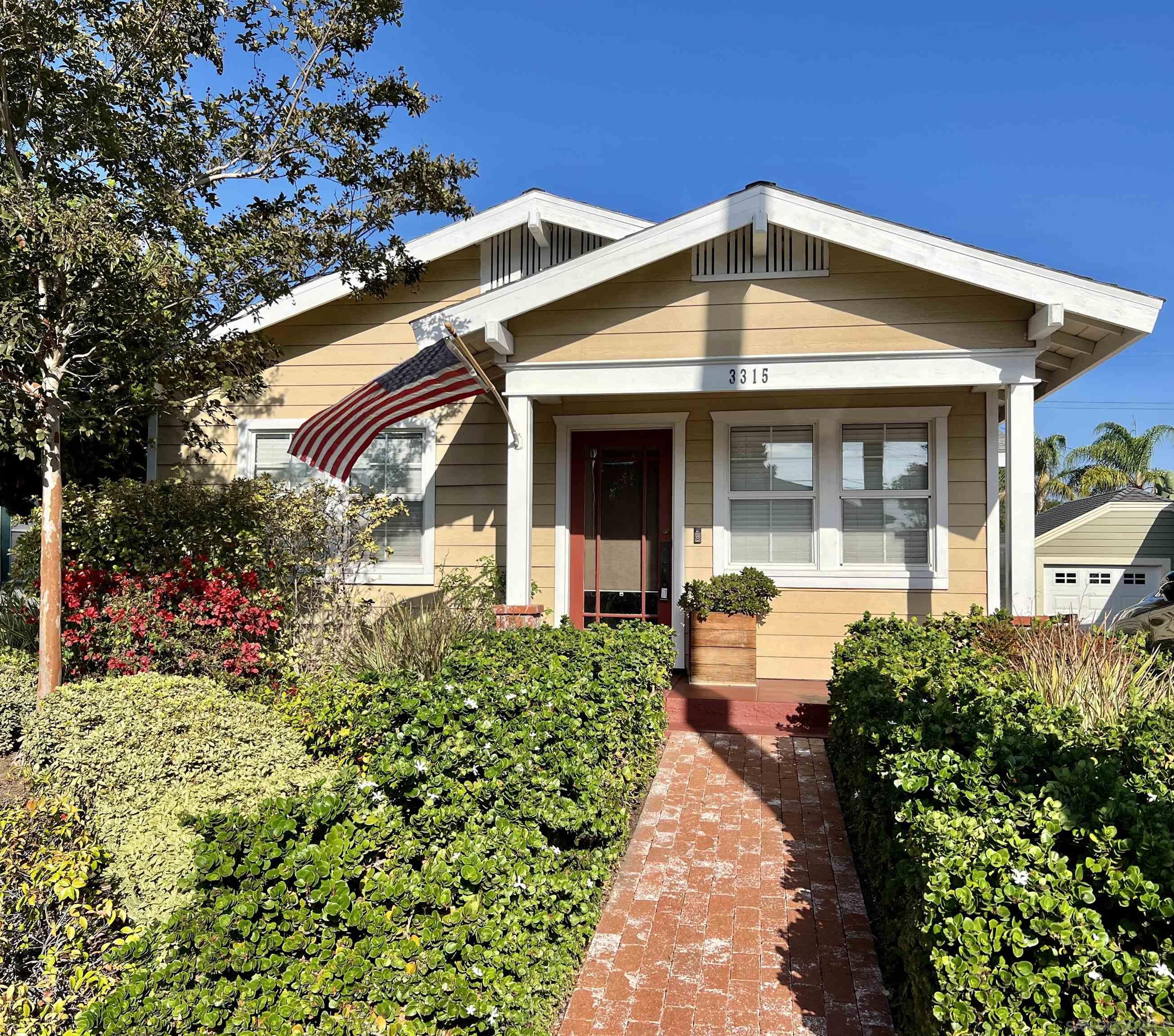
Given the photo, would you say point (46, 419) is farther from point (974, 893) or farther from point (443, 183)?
point (974, 893)

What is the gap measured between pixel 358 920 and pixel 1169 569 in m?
25.4

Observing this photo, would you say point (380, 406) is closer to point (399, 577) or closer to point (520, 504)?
point (520, 504)

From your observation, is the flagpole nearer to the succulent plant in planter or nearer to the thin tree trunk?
the succulent plant in planter

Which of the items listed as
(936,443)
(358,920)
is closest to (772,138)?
(936,443)

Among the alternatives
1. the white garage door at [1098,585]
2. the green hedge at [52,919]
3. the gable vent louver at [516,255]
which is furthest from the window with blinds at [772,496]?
the white garage door at [1098,585]

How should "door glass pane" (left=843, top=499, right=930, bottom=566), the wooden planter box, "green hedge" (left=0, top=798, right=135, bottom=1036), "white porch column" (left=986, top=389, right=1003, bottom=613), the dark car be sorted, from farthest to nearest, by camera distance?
the dark car
"door glass pane" (left=843, top=499, right=930, bottom=566)
"white porch column" (left=986, top=389, right=1003, bottom=613)
the wooden planter box
"green hedge" (left=0, top=798, right=135, bottom=1036)

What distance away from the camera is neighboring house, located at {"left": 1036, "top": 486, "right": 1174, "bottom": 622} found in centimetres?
2145

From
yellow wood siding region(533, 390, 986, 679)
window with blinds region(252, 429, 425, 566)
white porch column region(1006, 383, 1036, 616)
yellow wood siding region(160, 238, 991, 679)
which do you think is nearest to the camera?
white porch column region(1006, 383, 1036, 616)

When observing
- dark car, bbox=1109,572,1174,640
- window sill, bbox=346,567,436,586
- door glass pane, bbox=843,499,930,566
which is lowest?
dark car, bbox=1109,572,1174,640

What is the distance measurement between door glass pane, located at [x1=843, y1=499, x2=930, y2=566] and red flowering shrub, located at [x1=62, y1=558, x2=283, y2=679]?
540cm

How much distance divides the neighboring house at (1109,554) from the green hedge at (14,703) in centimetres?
2305

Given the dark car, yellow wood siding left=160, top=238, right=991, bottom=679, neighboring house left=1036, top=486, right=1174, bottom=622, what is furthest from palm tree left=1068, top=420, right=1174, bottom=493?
yellow wood siding left=160, top=238, right=991, bottom=679

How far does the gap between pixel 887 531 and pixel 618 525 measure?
2.69 meters

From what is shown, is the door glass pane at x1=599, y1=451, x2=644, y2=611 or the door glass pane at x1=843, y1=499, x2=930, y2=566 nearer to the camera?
the door glass pane at x1=843, y1=499, x2=930, y2=566
